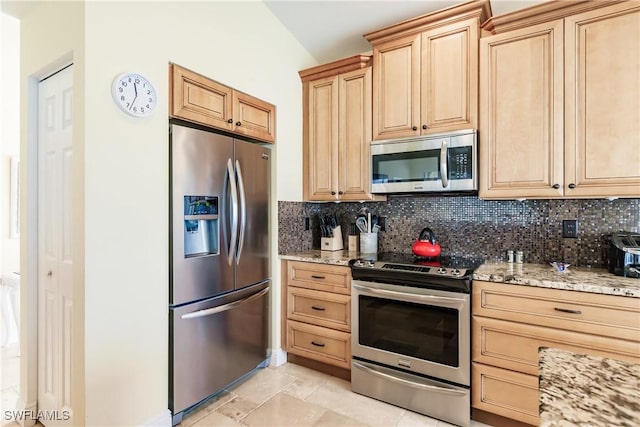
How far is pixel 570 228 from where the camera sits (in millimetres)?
2271

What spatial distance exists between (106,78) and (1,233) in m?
3.22

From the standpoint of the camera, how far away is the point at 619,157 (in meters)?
1.88

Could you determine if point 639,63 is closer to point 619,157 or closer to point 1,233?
point 619,157

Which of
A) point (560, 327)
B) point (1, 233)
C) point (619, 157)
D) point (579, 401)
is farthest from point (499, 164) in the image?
point (1, 233)

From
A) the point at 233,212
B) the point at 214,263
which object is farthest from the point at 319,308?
the point at 233,212

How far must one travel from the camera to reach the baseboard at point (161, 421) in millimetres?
1866

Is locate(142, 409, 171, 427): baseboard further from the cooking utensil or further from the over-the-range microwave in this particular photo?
the over-the-range microwave

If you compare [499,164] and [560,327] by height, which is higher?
[499,164]

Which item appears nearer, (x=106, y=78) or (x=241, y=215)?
(x=106, y=78)

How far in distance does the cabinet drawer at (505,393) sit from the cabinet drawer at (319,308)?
3.03 feet

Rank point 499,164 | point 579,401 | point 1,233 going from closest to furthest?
1. point 579,401
2. point 499,164
3. point 1,233

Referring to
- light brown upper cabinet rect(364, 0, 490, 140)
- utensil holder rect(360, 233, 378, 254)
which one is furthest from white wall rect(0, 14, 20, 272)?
utensil holder rect(360, 233, 378, 254)

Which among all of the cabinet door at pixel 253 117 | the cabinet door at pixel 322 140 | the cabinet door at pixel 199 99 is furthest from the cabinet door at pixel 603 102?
the cabinet door at pixel 199 99

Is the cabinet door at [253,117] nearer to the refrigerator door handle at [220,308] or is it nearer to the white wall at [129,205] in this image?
the white wall at [129,205]
